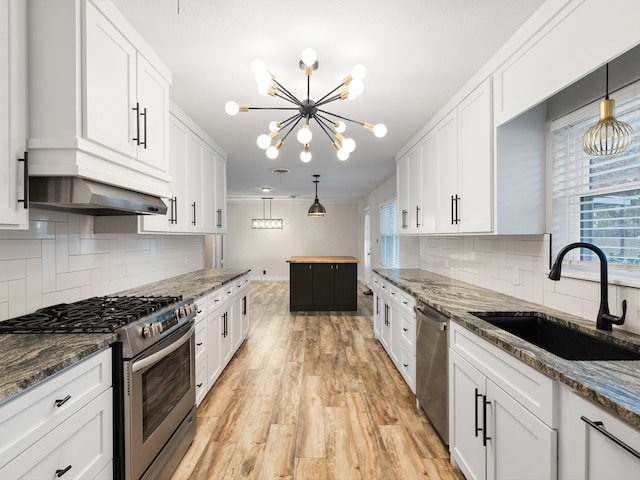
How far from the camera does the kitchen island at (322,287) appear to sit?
6074mm

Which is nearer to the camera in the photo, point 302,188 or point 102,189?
point 102,189

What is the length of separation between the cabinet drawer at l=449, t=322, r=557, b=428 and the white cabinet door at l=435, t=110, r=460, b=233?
1.22 meters

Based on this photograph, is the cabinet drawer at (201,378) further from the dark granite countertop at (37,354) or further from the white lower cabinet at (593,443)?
the white lower cabinet at (593,443)

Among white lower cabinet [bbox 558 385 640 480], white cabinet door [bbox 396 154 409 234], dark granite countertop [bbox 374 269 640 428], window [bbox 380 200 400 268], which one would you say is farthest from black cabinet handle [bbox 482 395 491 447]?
window [bbox 380 200 400 268]

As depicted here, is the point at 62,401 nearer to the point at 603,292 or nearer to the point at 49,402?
the point at 49,402

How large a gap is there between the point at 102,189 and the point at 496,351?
6.38 ft

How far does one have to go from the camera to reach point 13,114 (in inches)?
53.9

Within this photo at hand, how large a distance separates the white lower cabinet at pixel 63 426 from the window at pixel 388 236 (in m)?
5.23

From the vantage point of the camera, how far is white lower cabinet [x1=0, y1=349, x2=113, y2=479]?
1.00 metres

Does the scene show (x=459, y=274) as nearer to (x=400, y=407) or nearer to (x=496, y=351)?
(x=400, y=407)

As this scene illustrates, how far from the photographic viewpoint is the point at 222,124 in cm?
343

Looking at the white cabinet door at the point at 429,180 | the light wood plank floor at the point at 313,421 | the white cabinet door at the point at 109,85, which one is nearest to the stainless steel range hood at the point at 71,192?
the white cabinet door at the point at 109,85

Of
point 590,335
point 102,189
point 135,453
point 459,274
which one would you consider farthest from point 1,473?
point 459,274

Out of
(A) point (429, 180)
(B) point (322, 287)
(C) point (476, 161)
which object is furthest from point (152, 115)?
(B) point (322, 287)
